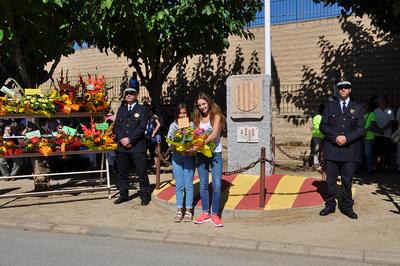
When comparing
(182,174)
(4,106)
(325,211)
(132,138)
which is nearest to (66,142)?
(4,106)

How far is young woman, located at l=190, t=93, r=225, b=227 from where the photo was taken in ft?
22.0

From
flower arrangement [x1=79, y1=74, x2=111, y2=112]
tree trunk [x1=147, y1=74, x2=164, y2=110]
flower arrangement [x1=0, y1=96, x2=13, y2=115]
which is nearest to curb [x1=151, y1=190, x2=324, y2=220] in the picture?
flower arrangement [x1=79, y1=74, x2=111, y2=112]

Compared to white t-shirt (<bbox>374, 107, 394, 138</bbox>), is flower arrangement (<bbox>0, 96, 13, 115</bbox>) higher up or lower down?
higher up

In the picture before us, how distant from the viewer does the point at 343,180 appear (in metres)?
7.09

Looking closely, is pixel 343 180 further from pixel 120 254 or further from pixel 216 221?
pixel 120 254

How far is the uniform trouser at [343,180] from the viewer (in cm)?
701

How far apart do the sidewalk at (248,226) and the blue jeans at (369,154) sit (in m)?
2.07

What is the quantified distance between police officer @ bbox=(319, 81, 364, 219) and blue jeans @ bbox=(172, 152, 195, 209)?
1.96 m

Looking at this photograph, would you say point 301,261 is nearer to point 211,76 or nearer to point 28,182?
point 28,182

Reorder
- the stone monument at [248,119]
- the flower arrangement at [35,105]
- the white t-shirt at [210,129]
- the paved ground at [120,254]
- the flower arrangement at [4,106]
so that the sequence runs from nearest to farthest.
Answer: the paved ground at [120,254] < the white t-shirt at [210,129] < the flower arrangement at [4,106] < the flower arrangement at [35,105] < the stone monument at [248,119]

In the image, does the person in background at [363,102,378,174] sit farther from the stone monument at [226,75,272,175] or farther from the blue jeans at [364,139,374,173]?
the stone monument at [226,75,272,175]

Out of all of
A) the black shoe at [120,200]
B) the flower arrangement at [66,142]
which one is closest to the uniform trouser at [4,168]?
the flower arrangement at [66,142]

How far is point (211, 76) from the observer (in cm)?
1748

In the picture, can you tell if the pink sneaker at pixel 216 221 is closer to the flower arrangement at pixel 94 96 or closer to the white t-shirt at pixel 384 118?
the flower arrangement at pixel 94 96
